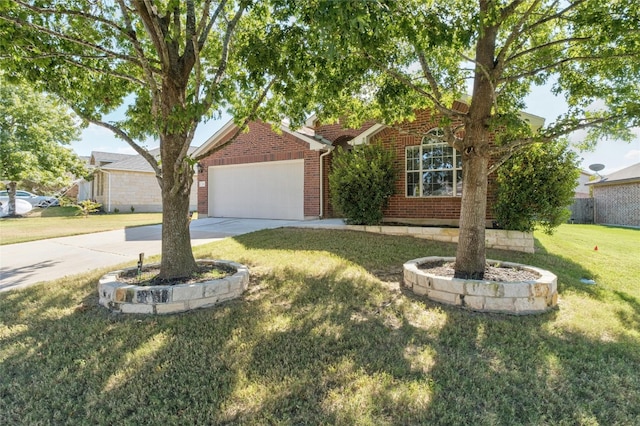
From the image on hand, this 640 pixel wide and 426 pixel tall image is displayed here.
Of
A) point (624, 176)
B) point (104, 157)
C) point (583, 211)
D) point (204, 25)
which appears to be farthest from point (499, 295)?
point (104, 157)

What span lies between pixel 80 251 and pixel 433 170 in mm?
9918

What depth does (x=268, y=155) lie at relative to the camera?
1380 cm

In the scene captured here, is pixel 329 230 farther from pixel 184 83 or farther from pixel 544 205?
pixel 184 83

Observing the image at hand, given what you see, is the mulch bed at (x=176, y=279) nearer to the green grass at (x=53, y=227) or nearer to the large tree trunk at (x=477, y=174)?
the large tree trunk at (x=477, y=174)

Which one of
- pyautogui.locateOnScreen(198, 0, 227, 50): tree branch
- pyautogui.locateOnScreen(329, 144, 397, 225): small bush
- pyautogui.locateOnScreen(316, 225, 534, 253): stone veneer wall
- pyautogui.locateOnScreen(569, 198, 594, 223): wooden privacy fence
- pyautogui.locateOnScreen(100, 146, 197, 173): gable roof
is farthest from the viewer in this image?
pyautogui.locateOnScreen(100, 146, 197, 173): gable roof

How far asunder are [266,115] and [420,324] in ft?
14.2

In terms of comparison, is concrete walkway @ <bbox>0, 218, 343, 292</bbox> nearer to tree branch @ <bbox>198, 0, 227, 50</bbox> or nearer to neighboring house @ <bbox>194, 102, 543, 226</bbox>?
neighboring house @ <bbox>194, 102, 543, 226</bbox>

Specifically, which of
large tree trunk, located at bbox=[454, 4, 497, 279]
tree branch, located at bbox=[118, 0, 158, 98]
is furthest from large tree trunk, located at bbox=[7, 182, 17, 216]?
large tree trunk, located at bbox=[454, 4, 497, 279]

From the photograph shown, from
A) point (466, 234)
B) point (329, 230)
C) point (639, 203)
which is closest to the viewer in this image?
point (466, 234)

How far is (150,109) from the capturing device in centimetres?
579

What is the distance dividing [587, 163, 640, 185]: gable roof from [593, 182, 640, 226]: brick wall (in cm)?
38

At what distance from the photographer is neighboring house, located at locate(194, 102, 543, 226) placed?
10.1 meters

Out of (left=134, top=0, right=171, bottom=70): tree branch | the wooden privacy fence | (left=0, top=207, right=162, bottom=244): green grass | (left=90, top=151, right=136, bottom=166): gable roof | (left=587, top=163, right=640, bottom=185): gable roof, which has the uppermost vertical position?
(left=90, top=151, right=136, bottom=166): gable roof

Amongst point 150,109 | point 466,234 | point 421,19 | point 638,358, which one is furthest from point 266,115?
point 638,358
